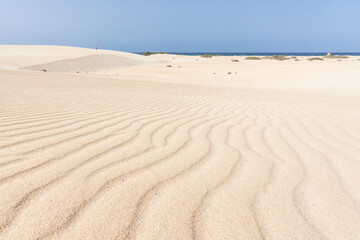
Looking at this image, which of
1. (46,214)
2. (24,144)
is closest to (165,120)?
(24,144)

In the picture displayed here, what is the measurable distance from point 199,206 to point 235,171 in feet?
1.81

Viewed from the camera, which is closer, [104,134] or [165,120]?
[104,134]

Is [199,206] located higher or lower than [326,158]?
higher

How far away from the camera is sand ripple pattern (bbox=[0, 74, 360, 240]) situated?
1334 millimetres

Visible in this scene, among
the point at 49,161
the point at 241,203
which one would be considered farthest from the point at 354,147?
the point at 49,161

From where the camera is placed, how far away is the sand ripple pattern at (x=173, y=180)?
1.33 m

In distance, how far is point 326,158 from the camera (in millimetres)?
2311

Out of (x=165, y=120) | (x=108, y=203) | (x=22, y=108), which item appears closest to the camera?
(x=108, y=203)

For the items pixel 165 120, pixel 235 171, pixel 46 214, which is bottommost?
pixel 165 120

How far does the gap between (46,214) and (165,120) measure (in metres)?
2.15

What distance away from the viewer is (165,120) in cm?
342

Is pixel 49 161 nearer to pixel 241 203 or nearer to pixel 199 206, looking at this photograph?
pixel 199 206

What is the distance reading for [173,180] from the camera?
1796 mm

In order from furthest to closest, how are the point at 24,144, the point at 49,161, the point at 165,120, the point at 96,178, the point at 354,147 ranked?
the point at 165,120 → the point at 354,147 → the point at 24,144 → the point at 49,161 → the point at 96,178
